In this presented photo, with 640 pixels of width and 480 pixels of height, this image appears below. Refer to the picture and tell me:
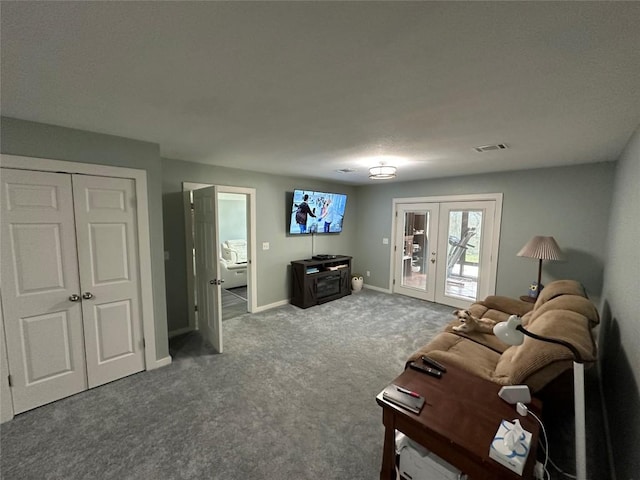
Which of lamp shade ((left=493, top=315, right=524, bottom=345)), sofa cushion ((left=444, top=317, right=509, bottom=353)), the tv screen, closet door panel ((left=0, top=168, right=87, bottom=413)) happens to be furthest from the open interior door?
lamp shade ((left=493, top=315, right=524, bottom=345))

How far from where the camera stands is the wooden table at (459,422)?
1142mm

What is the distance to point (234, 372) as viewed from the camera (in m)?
2.69

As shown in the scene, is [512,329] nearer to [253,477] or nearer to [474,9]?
[474,9]

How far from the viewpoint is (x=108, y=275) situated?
244cm

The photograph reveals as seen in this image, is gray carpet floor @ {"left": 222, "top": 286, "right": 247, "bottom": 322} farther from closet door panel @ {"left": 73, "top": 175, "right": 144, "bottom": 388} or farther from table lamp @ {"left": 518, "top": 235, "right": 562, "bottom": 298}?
table lamp @ {"left": 518, "top": 235, "right": 562, "bottom": 298}

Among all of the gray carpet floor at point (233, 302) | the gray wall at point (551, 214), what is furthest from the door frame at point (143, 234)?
the gray wall at point (551, 214)

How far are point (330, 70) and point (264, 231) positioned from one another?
3.38 m

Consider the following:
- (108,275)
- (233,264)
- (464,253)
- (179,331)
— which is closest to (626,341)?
(464,253)

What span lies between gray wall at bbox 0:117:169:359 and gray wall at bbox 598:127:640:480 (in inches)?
139

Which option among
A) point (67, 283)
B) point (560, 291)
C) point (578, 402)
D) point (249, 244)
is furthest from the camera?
point (249, 244)

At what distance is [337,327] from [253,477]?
7.55 ft

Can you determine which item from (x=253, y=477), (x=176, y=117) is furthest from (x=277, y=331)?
(x=176, y=117)

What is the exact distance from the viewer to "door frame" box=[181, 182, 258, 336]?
3568 mm

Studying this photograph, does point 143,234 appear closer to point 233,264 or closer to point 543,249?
point 233,264
